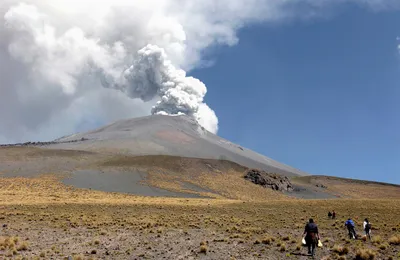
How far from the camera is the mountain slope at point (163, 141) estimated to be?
116 m

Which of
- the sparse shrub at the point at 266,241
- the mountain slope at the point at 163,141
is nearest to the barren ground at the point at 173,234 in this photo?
the sparse shrub at the point at 266,241

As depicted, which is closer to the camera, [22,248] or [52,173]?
[22,248]

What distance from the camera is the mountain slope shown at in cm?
11644

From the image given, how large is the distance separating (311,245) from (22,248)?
12.1 metres

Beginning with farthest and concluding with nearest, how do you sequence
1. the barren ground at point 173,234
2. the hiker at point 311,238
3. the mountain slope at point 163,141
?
the mountain slope at point 163,141 → the barren ground at point 173,234 → the hiker at point 311,238

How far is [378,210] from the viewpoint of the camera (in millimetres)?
34312

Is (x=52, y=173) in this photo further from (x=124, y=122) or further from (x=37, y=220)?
(x=124, y=122)

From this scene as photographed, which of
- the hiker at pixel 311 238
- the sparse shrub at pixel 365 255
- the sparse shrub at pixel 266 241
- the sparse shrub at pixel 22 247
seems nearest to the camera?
the sparse shrub at pixel 365 255

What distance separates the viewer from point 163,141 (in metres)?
131

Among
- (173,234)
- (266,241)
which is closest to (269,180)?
(173,234)

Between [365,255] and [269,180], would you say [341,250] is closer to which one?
[365,255]

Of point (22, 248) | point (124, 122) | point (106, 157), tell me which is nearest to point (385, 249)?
point (22, 248)

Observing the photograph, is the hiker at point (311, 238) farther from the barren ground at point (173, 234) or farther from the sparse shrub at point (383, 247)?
the sparse shrub at point (383, 247)

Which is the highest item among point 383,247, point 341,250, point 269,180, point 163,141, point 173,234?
point 163,141
